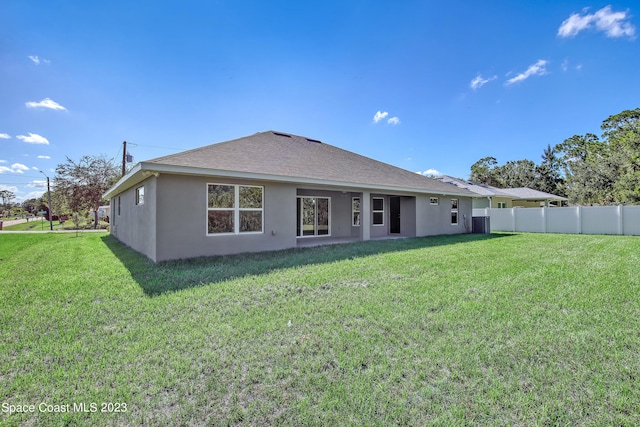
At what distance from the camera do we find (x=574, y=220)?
1622 cm

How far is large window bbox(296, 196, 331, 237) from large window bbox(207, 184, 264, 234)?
11.8 ft

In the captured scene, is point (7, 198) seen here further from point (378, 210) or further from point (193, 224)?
point (378, 210)

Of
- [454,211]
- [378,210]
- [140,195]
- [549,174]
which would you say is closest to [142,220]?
[140,195]

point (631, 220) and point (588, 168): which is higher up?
point (588, 168)

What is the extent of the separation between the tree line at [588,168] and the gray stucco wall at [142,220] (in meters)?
32.0

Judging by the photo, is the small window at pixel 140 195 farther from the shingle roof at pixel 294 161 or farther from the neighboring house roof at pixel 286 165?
the shingle roof at pixel 294 161

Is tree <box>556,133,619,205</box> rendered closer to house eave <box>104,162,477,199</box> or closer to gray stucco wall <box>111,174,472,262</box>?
house eave <box>104,162,477,199</box>

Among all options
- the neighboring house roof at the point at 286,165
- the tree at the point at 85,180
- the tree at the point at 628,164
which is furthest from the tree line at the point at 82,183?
the tree at the point at 628,164

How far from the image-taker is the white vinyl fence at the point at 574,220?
14.9 m

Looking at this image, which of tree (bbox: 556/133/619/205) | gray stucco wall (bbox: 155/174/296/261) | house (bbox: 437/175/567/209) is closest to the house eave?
gray stucco wall (bbox: 155/174/296/261)

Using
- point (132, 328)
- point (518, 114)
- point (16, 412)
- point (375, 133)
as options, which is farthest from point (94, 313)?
point (518, 114)

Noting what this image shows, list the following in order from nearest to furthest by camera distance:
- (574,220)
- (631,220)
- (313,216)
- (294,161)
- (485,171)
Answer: (294,161) → (313,216) → (631,220) → (574,220) → (485,171)

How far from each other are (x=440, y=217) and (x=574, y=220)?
7.61 m

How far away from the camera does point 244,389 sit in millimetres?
2469
